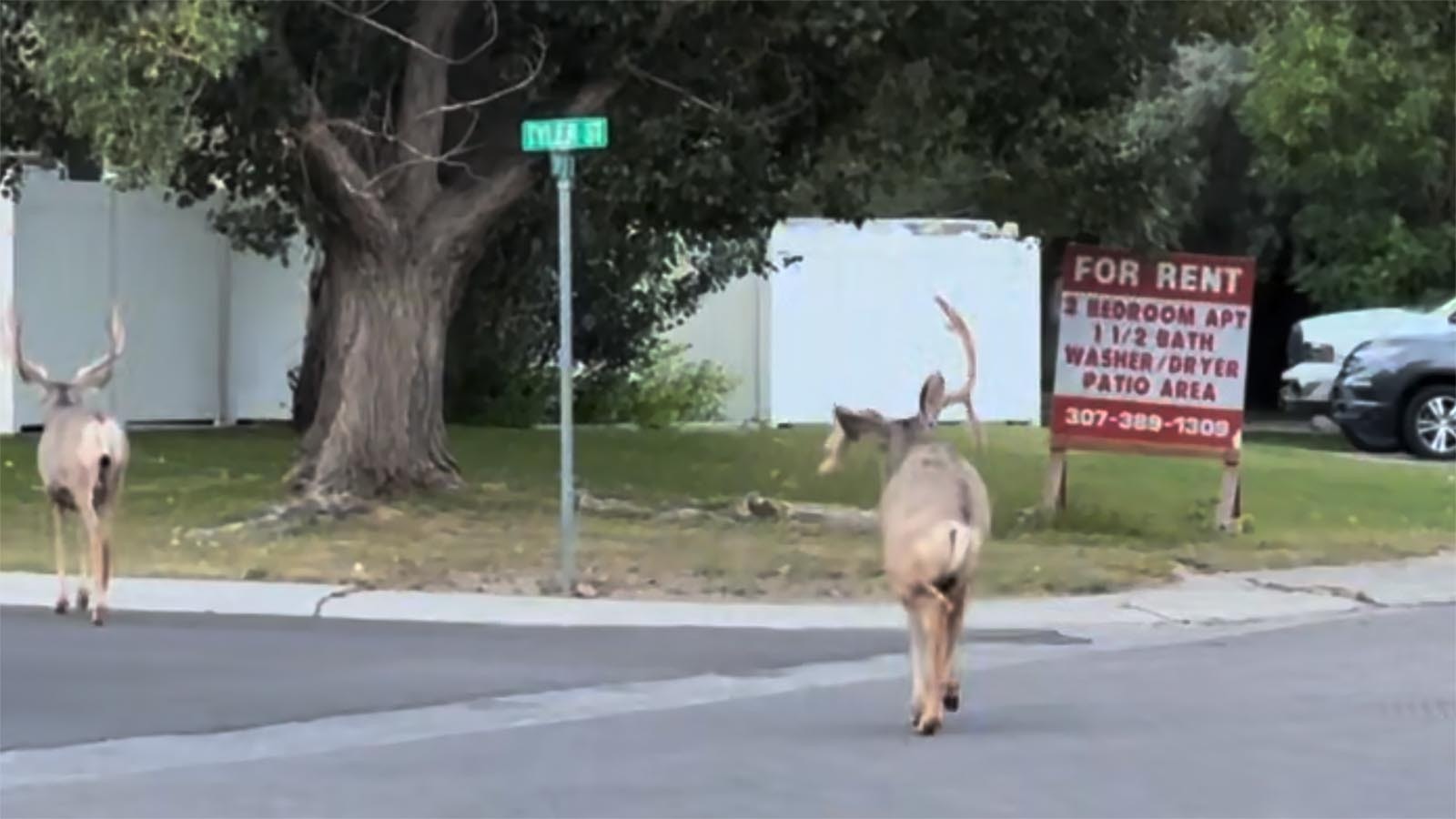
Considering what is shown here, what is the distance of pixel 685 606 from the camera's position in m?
15.0

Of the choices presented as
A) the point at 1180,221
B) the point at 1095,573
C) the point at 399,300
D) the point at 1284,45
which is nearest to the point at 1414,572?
the point at 1095,573

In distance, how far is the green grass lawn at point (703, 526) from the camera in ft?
52.9

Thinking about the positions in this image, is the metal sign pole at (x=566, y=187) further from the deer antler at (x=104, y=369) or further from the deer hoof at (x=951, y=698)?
the deer hoof at (x=951, y=698)

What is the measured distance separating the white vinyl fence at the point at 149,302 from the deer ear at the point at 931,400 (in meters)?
15.1

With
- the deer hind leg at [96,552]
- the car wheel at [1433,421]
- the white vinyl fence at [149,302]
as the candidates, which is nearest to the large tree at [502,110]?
the deer hind leg at [96,552]

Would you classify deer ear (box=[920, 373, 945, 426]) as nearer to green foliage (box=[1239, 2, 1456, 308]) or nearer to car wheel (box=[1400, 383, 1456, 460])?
car wheel (box=[1400, 383, 1456, 460])

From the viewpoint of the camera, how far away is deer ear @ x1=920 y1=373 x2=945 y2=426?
11.2 meters

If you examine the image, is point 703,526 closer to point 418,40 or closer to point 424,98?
point 424,98

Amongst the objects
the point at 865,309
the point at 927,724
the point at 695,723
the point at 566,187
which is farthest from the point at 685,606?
the point at 865,309

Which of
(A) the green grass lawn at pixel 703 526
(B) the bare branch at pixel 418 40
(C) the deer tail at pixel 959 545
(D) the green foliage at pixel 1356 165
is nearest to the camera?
(C) the deer tail at pixel 959 545

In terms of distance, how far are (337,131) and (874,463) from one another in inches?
242

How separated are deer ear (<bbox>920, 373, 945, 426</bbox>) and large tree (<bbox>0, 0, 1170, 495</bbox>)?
264 inches

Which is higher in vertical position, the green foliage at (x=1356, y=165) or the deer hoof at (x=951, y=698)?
the green foliage at (x=1356, y=165)

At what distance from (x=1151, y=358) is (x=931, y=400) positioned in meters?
8.80
